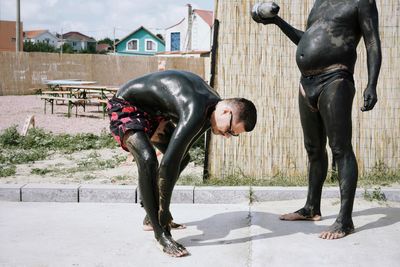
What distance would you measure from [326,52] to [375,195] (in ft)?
6.52

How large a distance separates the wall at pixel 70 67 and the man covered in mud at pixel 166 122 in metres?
20.0

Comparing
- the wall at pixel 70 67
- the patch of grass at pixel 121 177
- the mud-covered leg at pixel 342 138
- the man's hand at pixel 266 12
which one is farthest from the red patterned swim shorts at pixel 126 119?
the wall at pixel 70 67

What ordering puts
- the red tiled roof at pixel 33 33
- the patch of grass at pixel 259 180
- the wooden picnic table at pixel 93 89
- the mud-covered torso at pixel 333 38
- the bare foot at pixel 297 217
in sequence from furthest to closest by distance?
the red tiled roof at pixel 33 33, the wooden picnic table at pixel 93 89, the patch of grass at pixel 259 180, the bare foot at pixel 297 217, the mud-covered torso at pixel 333 38

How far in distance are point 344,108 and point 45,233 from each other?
269 cm

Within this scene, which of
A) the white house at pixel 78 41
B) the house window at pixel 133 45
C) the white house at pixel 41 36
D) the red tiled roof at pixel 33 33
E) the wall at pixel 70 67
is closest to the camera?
the wall at pixel 70 67

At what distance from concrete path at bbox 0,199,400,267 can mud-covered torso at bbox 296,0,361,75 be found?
141 cm

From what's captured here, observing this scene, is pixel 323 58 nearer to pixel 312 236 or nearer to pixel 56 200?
pixel 312 236

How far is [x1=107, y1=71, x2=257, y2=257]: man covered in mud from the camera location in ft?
13.3

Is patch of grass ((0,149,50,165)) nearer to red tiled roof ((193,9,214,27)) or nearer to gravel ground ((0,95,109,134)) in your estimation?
gravel ground ((0,95,109,134))

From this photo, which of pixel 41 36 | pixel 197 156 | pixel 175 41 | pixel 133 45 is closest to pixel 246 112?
pixel 197 156

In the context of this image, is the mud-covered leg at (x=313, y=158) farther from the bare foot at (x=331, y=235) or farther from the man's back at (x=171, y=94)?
the man's back at (x=171, y=94)

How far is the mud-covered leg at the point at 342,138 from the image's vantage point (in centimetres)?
463

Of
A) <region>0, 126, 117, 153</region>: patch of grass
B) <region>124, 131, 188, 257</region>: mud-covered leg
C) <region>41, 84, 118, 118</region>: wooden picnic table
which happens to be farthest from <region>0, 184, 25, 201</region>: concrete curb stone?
<region>41, 84, 118, 118</region>: wooden picnic table

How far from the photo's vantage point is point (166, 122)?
4.77 m
